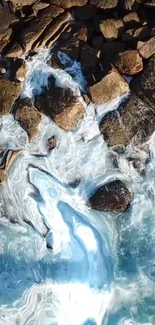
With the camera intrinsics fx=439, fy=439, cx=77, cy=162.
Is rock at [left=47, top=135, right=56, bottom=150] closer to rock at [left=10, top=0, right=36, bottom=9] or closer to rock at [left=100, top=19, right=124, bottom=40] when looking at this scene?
rock at [left=100, top=19, right=124, bottom=40]

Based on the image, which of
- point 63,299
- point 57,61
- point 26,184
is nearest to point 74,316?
point 63,299

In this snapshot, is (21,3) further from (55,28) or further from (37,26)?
(55,28)

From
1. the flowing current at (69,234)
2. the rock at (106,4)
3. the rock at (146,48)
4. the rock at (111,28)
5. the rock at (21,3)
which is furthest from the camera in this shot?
the flowing current at (69,234)

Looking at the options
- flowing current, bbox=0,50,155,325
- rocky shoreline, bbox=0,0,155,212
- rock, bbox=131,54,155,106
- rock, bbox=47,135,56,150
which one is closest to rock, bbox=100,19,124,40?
rocky shoreline, bbox=0,0,155,212

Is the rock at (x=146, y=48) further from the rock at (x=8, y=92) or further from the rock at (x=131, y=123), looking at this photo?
the rock at (x=8, y=92)

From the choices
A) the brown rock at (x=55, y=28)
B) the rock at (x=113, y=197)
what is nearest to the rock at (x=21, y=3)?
the brown rock at (x=55, y=28)

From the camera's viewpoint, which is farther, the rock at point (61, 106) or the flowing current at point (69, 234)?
the flowing current at point (69, 234)
